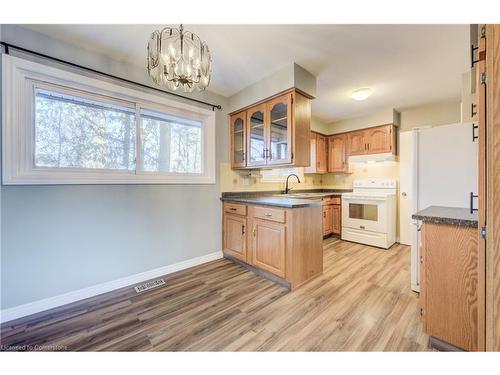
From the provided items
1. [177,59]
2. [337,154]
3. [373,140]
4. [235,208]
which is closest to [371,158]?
[373,140]

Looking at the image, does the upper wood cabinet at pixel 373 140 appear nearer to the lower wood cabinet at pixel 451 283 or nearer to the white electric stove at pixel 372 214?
the white electric stove at pixel 372 214

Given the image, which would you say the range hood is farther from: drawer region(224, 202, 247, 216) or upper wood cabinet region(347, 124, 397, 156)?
drawer region(224, 202, 247, 216)

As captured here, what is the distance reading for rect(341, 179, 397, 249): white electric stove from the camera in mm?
3277

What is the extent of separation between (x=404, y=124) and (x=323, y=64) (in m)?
2.50

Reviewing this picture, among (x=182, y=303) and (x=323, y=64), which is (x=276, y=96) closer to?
(x=323, y=64)

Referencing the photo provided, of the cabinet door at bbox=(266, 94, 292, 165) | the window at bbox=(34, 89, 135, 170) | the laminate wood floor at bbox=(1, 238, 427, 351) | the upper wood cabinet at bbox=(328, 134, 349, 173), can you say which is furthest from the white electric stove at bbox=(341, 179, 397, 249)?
the window at bbox=(34, 89, 135, 170)

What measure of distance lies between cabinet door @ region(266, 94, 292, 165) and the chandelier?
44.0 inches

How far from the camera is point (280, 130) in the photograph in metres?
2.43

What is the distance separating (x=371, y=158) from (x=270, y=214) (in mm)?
2700

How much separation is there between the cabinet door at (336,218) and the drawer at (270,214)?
7.67ft

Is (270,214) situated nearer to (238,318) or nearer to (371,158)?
(238,318)

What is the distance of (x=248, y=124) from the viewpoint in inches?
110

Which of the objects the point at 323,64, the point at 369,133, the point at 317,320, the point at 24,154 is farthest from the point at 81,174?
the point at 369,133

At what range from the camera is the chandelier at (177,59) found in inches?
53.6
